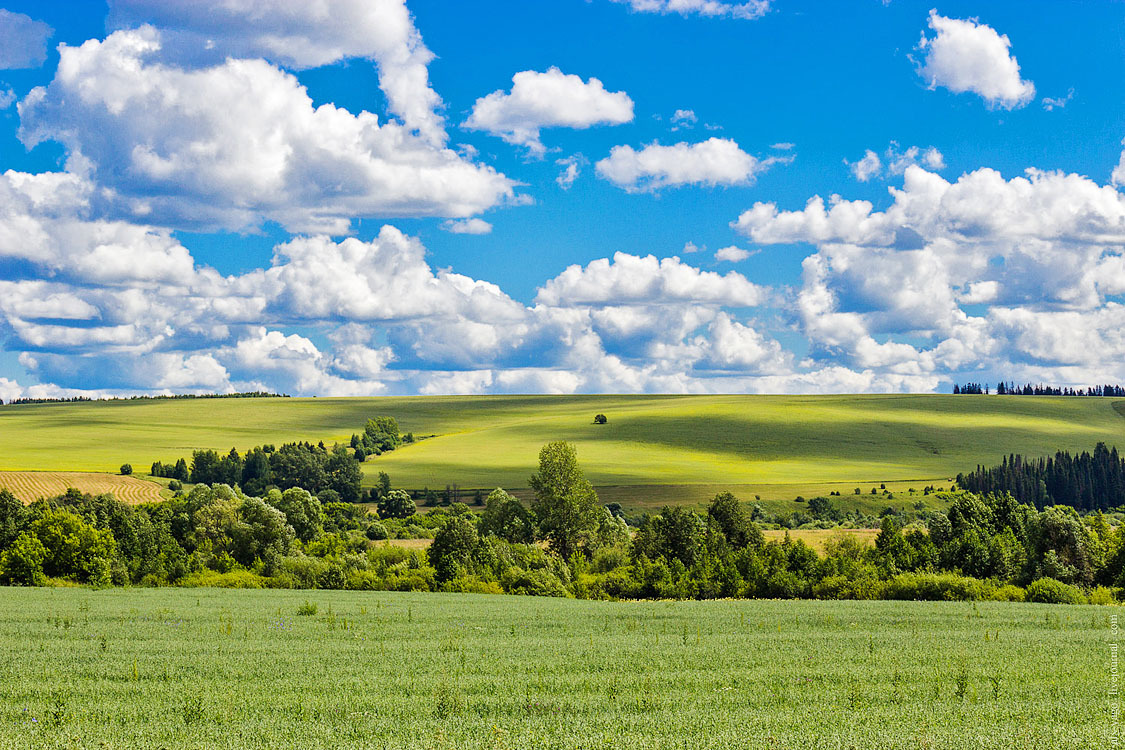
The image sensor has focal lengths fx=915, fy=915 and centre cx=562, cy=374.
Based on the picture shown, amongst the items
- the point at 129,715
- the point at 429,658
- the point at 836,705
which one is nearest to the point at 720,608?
the point at 429,658

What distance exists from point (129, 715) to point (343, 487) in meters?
139

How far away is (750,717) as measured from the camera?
53.3 ft

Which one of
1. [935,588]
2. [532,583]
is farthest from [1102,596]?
[532,583]

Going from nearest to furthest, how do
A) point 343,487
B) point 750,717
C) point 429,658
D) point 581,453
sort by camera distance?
1. point 750,717
2. point 429,658
3. point 343,487
4. point 581,453

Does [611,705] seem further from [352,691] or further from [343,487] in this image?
[343,487]

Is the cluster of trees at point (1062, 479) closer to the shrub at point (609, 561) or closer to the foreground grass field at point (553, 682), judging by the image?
the shrub at point (609, 561)

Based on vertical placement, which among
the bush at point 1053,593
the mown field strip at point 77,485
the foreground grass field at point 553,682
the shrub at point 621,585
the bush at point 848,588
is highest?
the foreground grass field at point 553,682

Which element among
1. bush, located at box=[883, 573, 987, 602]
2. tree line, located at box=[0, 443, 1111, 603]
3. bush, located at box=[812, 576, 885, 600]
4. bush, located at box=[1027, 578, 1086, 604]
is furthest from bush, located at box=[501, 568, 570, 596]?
bush, located at box=[1027, 578, 1086, 604]

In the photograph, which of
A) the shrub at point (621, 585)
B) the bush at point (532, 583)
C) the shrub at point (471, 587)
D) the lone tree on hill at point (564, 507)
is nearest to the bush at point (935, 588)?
the shrub at point (621, 585)

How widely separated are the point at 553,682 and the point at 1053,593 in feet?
139

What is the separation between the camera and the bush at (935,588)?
174 ft

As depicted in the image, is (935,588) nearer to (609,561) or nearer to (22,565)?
(609,561)

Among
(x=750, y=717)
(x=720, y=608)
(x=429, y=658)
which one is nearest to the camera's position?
(x=750, y=717)

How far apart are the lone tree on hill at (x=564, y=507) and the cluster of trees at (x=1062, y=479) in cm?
9544
